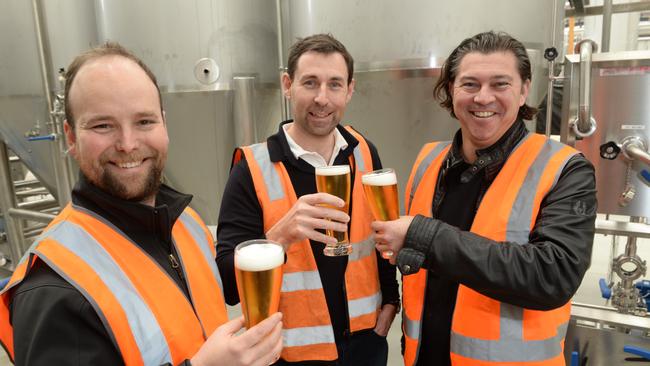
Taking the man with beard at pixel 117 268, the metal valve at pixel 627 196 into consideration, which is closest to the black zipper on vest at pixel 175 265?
the man with beard at pixel 117 268

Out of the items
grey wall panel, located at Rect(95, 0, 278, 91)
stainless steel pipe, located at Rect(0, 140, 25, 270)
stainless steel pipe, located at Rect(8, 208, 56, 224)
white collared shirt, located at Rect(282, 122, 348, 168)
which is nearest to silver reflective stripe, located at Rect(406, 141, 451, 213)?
white collared shirt, located at Rect(282, 122, 348, 168)

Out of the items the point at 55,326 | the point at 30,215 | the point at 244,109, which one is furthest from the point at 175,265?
the point at 30,215

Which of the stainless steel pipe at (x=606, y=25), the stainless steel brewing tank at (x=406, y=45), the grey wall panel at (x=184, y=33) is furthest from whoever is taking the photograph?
the grey wall panel at (x=184, y=33)

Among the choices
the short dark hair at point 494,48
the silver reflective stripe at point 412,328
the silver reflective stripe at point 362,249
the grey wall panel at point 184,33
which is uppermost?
the grey wall panel at point 184,33

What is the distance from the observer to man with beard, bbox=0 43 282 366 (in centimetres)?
74

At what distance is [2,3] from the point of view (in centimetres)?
310

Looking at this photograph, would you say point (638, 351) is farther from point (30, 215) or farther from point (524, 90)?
point (30, 215)

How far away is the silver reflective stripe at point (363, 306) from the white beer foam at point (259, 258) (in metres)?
0.64

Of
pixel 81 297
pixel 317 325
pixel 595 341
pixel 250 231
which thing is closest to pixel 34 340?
pixel 81 297

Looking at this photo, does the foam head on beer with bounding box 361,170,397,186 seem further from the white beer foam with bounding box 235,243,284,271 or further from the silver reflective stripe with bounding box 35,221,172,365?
the silver reflective stripe with bounding box 35,221,172,365

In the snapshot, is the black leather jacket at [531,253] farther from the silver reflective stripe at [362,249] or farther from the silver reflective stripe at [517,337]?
the silver reflective stripe at [362,249]

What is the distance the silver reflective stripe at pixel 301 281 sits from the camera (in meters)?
1.36

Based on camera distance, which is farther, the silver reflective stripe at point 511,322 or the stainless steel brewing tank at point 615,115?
the stainless steel brewing tank at point 615,115

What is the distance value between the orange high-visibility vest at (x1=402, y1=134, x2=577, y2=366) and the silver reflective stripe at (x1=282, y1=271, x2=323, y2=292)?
1.40 ft
